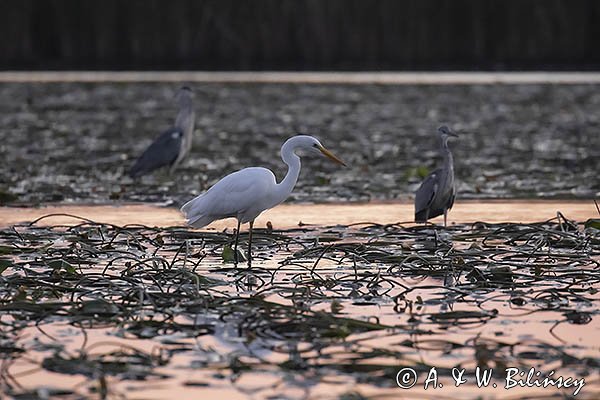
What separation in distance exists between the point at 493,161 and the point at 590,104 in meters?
9.33

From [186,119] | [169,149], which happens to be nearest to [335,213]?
[169,149]

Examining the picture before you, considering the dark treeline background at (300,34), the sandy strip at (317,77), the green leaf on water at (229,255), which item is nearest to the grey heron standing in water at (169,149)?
the green leaf on water at (229,255)

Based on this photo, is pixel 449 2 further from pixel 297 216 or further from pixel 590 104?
pixel 297 216

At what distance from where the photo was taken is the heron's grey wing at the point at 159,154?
43.1ft

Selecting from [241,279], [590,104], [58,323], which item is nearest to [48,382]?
[58,323]

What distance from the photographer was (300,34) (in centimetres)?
3491

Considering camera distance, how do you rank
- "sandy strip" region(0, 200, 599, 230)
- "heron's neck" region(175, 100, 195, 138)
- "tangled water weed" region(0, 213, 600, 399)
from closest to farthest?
1. "tangled water weed" region(0, 213, 600, 399)
2. "sandy strip" region(0, 200, 599, 230)
3. "heron's neck" region(175, 100, 195, 138)

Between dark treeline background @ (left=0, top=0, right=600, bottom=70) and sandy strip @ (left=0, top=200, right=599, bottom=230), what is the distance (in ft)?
76.8

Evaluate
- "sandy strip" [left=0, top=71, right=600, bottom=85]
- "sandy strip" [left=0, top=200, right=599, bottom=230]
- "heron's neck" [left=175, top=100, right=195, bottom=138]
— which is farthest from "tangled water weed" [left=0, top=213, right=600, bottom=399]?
"sandy strip" [left=0, top=71, right=600, bottom=85]

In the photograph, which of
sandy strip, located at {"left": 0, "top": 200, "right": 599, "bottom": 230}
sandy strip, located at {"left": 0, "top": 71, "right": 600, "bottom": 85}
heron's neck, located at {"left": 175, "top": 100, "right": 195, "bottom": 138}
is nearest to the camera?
sandy strip, located at {"left": 0, "top": 200, "right": 599, "bottom": 230}

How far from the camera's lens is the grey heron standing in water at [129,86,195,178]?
43.1ft

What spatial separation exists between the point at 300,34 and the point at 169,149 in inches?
859

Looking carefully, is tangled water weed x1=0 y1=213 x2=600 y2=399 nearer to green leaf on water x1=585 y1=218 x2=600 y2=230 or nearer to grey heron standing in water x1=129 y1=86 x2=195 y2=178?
green leaf on water x1=585 y1=218 x2=600 y2=230

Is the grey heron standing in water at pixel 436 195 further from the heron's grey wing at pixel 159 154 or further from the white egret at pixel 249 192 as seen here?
the heron's grey wing at pixel 159 154
